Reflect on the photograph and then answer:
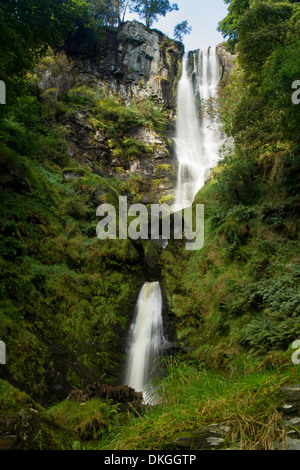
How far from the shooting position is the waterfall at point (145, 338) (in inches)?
347

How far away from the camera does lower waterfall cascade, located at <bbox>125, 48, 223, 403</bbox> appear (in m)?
9.38

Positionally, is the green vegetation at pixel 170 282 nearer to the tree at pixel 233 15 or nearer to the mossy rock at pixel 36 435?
the mossy rock at pixel 36 435

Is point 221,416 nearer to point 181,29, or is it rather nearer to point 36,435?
point 36,435

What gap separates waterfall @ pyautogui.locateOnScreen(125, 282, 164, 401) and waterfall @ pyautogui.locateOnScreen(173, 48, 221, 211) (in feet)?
40.7

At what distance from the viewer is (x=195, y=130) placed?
33.0 metres

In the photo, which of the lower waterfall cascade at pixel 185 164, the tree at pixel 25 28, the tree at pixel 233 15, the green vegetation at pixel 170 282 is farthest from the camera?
the tree at pixel 233 15

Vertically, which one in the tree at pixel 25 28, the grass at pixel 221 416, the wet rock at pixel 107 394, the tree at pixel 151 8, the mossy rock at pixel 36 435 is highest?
the tree at pixel 151 8

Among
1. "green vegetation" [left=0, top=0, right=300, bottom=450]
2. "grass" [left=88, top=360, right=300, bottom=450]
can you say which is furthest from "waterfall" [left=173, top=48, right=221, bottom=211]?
"grass" [left=88, top=360, right=300, bottom=450]

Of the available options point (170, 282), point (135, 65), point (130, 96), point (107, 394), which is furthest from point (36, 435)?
point (135, 65)

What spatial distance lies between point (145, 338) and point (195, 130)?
28356 mm

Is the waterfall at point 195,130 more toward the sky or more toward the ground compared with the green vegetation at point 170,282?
more toward the sky

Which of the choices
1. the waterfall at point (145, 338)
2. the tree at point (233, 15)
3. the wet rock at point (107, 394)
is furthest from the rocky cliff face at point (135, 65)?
the wet rock at point (107, 394)

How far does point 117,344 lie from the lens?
9453 mm

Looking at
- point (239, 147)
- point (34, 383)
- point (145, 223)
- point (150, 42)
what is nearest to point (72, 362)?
point (34, 383)
